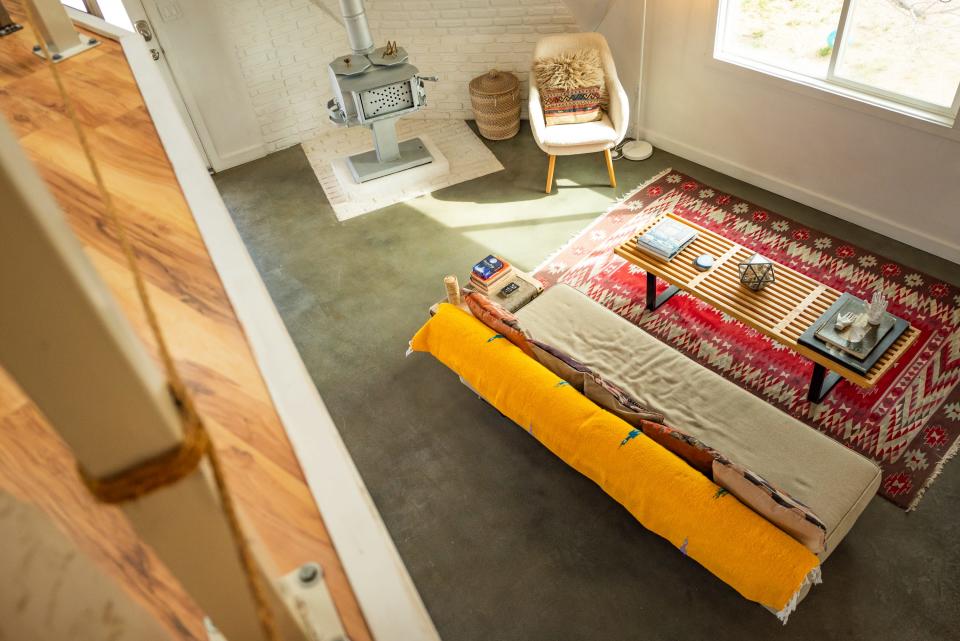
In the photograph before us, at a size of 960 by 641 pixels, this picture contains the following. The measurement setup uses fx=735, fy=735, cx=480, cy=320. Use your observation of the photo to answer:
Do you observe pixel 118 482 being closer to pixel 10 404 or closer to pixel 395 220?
pixel 10 404

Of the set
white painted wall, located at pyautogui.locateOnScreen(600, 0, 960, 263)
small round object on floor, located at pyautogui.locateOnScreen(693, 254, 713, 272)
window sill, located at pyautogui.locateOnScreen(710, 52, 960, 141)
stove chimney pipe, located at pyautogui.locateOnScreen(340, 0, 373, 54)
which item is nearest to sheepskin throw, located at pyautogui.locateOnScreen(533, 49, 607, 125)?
white painted wall, located at pyautogui.locateOnScreen(600, 0, 960, 263)

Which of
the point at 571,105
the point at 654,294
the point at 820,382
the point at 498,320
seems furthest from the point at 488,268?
the point at 820,382

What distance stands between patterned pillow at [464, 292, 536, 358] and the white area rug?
2.36 m

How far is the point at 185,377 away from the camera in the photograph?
1.33 meters

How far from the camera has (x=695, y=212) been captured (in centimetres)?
575

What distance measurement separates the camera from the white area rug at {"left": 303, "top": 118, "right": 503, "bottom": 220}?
6.37m

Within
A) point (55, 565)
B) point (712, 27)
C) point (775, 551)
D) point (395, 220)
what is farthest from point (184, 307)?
point (712, 27)

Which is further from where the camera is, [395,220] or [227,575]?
[395,220]

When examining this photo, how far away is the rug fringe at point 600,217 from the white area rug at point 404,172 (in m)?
1.17

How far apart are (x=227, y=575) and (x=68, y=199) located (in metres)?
1.32

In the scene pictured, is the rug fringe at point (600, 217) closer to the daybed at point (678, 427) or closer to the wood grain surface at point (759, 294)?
the wood grain surface at point (759, 294)

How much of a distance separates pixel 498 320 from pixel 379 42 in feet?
12.9

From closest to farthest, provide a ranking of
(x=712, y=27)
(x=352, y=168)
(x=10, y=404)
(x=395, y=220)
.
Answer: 1. (x=10, y=404)
2. (x=712, y=27)
3. (x=395, y=220)
4. (x=352, y=168)

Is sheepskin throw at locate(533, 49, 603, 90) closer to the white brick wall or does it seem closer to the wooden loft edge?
the white brick wall
